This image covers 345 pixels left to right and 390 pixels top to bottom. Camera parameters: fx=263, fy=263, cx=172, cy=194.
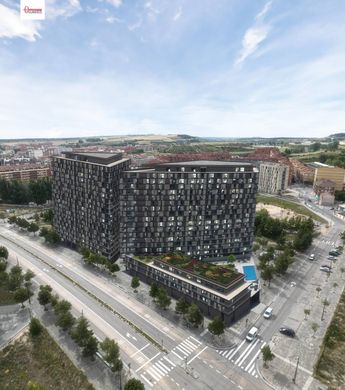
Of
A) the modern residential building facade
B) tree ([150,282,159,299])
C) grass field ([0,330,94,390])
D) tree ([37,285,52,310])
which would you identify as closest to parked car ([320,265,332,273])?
the modern residential building facade

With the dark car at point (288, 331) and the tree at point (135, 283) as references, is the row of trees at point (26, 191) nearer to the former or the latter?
the tree at point (135, 283)

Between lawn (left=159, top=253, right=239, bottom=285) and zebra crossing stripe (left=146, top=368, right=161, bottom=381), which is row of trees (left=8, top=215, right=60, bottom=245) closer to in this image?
lawn (left=159, top=253, right=239, bottom=285)

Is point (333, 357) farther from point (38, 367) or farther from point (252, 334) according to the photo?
point (38, 367)

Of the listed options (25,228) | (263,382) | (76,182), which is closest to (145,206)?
(76,182)

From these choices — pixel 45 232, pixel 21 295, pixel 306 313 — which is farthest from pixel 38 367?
pixel 306 313

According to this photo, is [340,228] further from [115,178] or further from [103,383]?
[103,383]
